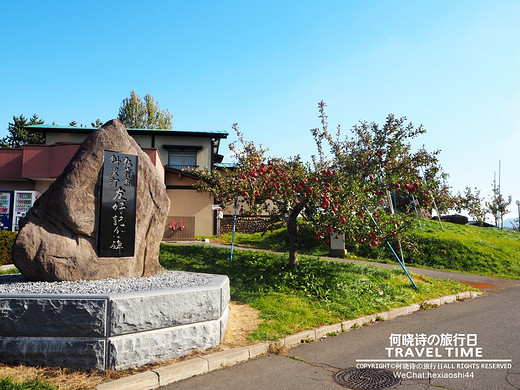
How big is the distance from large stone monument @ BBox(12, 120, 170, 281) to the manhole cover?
3956 mm

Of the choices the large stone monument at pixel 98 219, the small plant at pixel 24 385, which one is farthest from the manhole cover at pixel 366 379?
the large stone monument at pixel 98 219

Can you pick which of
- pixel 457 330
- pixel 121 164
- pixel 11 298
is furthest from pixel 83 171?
pixel 457 330

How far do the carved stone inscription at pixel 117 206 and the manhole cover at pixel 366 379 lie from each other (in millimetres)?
4027

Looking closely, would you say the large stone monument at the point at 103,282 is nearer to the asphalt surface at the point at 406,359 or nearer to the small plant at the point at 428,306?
the asphalt surface at the point at 406,359

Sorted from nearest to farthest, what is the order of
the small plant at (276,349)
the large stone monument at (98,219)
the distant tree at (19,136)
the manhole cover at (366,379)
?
the manhole cover at (366,379)
the small plant at (276,349)
the large stone monument at (98,219)
the distant tree at (19,136)

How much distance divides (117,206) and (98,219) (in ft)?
1.23

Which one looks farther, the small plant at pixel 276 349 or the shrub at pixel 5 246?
the shrub at pixel 5 246

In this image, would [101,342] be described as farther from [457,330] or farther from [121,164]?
[457,330]

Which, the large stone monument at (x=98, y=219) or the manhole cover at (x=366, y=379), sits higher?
the large stone monument at (x=98, y=219)

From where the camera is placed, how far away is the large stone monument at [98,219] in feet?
19.3

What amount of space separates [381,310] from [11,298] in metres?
6.49

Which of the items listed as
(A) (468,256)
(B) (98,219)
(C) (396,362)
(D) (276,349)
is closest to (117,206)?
(B) (98,219)

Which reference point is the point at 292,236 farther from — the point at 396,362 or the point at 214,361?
the point at 214,361

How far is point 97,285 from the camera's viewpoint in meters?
5.62
